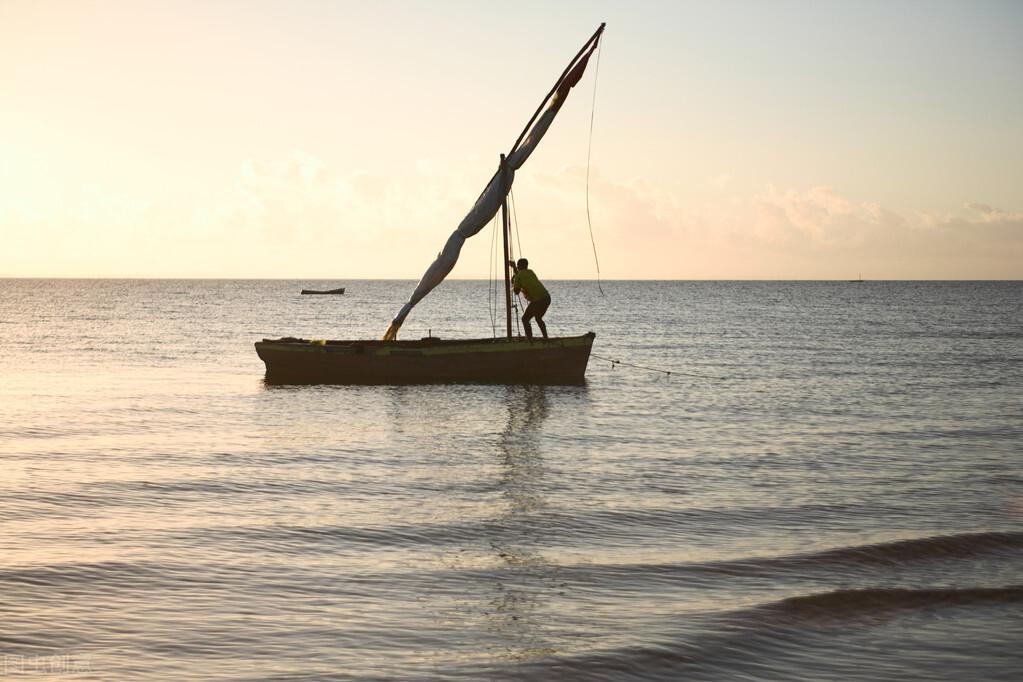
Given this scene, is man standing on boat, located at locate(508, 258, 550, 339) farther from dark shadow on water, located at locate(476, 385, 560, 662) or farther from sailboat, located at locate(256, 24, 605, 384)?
dark shadow on water, located at locate(476, 385, 560, 662)

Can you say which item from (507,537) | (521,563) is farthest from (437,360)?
(521,563)

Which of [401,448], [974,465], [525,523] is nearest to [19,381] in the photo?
[401,448]

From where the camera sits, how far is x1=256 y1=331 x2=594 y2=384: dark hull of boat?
29.1m

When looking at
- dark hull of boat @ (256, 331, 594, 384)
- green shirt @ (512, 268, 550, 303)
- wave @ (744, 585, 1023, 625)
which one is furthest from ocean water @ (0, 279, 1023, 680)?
green shirt @ (512, 268, 550, 303)

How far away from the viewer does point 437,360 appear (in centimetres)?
2941

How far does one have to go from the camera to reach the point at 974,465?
18.0 meters

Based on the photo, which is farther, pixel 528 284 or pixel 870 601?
pixel 528 284

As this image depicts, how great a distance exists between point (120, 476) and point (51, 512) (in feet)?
8.70

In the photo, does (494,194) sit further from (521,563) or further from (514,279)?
(521,563)

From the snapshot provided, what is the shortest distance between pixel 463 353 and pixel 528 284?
2628 millimetres

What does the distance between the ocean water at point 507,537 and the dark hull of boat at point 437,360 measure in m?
1.53

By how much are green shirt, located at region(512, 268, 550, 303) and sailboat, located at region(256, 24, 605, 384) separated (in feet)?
1.94

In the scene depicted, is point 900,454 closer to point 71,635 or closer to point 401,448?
point 401,448

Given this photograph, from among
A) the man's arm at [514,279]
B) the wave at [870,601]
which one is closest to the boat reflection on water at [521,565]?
the wave at [870,601]
